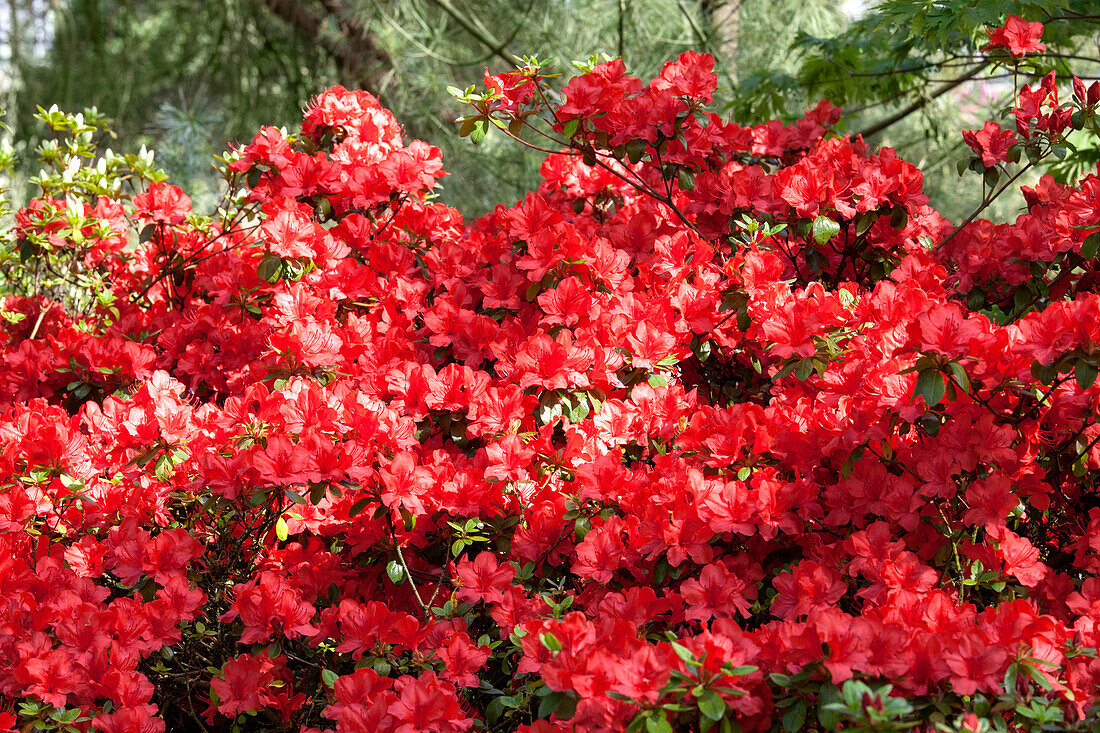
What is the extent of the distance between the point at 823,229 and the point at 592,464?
2.34ft

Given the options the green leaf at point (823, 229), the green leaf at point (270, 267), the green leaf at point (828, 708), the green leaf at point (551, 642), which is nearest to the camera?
the green leaf at point (828, 708)

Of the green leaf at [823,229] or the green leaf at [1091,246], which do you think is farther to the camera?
the green leaf at [823,229]

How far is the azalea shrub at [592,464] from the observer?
3.85 ft

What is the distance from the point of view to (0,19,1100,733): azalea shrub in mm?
1173

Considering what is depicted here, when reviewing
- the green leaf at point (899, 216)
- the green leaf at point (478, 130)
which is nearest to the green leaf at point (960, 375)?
the green leaf at point (899, 216)

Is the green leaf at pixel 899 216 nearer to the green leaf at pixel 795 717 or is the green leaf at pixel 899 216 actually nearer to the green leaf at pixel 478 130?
the green leaf at pixel 478 130

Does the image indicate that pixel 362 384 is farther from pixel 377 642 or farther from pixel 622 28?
pixel 622 28

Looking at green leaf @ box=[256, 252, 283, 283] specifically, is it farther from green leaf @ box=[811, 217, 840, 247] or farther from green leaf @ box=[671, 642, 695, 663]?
green leaf @ box=[671, 642, 695, 663]

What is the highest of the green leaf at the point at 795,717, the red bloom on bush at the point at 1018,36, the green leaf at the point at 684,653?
the red bloom on bush at the point at 1018,36

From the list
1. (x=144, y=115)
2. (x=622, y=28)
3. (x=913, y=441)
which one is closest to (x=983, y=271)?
(x=913, y=441)

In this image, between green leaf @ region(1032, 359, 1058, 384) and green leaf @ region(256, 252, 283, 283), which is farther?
green leaf @ region(256, 252, 283, 283)

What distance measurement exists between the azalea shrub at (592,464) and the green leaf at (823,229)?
0.05m

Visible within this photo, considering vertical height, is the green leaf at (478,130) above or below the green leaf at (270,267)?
above

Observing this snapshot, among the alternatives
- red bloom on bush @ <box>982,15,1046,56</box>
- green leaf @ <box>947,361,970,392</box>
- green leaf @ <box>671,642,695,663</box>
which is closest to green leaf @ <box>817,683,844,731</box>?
green leaf @ <box>671,642,695,663</box>
